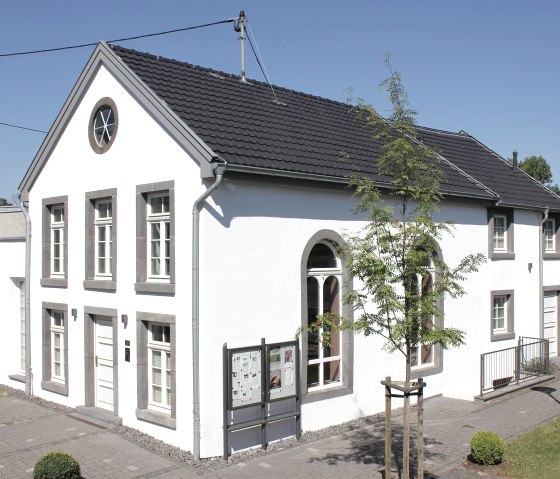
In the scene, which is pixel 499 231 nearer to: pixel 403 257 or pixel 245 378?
pixel 245 378

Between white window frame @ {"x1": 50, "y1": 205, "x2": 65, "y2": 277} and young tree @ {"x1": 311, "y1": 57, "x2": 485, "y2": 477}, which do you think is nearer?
young tree @ {"x1": 311, "y1": 57, "x2": 485, "y2": 477}

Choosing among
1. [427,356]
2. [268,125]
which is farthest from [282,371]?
[427,356]

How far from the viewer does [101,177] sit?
13617 mm

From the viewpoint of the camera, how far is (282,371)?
1170 cm

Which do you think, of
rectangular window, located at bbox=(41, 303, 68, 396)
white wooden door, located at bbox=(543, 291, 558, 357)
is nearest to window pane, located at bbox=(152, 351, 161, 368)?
rectangular window, located at bbox=(41, 303, 68, 396)

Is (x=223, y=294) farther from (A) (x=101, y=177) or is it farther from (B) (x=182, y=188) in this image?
(A) (x=101, y=177)

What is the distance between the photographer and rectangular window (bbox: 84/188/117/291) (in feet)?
45.0

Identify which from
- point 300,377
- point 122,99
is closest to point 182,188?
point 122,99

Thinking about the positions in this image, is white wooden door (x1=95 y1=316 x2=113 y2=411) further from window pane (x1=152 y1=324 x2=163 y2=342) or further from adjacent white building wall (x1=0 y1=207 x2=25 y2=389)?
adjacent white building wall (x1=0 y1=207 x2=25 y2=389)

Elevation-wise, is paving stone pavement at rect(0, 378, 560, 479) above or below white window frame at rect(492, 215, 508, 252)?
below

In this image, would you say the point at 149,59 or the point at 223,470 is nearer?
the point at 223,470

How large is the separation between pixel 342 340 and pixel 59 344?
6968mm

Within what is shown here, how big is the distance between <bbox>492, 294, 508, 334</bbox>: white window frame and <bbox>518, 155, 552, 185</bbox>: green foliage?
34.1 m

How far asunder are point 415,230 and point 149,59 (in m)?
8.36
